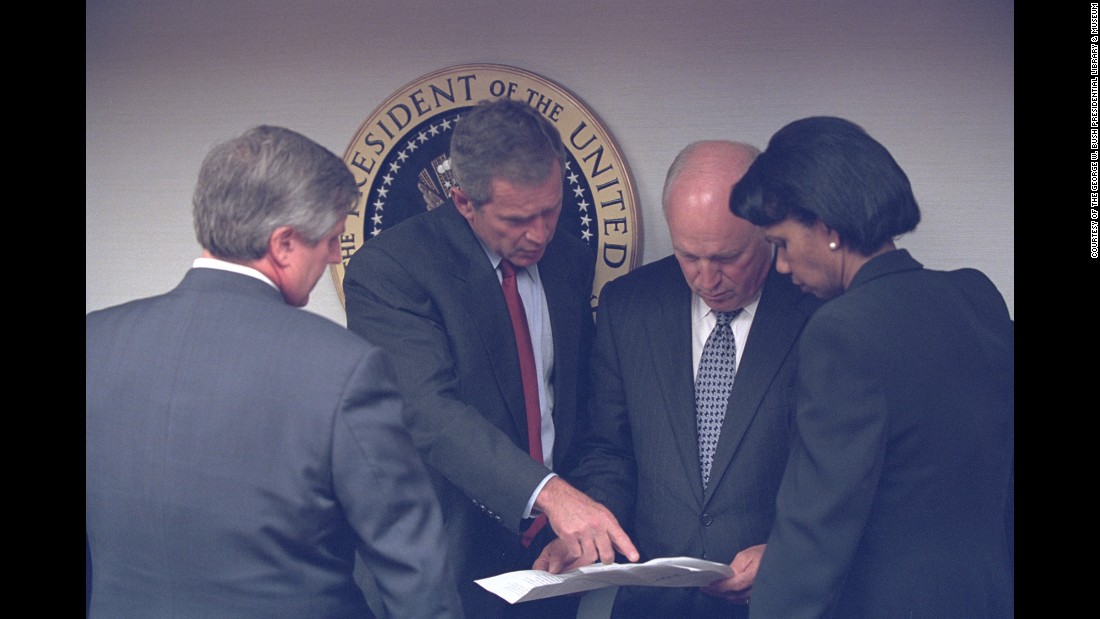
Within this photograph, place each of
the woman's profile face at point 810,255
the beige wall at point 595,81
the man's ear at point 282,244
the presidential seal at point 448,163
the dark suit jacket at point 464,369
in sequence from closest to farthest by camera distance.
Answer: the man's ear at point 282,244
the woman's profile face at point 810,255
the dark suit jacket at point 464,369
the beige wall at point 595,81
the presidential seal at point 448,163

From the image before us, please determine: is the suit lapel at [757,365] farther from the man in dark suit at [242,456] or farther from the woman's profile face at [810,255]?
the man in dark suit at [242,456]

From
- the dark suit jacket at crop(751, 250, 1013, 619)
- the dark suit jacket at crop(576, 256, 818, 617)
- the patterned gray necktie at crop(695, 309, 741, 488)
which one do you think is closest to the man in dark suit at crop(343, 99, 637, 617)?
the dark suit jacket at crop(576, 256, 818, 617)

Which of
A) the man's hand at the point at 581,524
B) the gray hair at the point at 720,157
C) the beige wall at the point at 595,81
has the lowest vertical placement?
the man's hand at the point at 581,524

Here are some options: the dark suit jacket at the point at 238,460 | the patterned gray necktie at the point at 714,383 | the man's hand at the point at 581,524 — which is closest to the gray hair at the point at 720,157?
the patterned gray necktie at the point at 714,383

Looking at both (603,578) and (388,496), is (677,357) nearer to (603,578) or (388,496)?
(603,578)

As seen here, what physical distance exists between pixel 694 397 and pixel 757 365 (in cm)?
19

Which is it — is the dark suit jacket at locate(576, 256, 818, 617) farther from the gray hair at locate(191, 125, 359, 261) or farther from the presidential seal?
the gray hair at locate(191, 125, 359, 261)

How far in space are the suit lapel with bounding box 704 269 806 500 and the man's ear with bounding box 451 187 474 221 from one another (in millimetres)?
798

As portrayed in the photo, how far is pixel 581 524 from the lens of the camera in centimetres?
241

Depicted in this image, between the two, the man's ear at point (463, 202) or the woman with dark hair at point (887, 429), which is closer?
the woman with dark hair at point (887, 429)

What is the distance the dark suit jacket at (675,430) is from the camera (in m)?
2.49

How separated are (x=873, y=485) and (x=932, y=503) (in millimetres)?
137

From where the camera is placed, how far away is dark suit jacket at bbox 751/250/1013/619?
1.84 m
